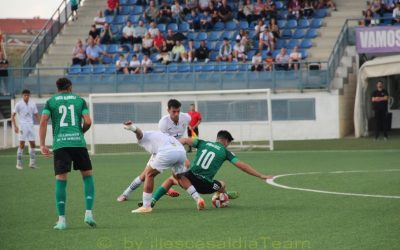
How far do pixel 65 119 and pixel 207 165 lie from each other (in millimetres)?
2807

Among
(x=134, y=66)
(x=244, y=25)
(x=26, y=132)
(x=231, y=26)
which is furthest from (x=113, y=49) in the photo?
(x=26, y=132)

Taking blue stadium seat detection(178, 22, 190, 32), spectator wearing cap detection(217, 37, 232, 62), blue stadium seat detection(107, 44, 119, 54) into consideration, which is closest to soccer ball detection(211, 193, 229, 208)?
spectator wearing cap detection(217, 37, 232, 62)

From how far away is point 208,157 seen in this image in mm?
14547

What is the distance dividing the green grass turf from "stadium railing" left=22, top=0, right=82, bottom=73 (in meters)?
19.9

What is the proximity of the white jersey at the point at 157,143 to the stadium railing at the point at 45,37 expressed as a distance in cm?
2697

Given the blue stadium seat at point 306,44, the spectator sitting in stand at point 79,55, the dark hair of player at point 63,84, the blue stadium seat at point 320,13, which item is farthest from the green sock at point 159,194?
the blue stadium seat at point 320,13

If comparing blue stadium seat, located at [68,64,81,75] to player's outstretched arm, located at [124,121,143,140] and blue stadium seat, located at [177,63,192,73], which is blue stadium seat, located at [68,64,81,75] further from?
player's outstretched arm, located at [124,121,143,140]

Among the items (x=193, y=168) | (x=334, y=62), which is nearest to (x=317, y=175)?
(x=193, y=168)

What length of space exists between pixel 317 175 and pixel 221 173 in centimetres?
241

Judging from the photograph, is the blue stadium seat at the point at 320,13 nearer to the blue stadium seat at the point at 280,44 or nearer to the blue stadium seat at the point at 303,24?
the blue stadium seat at the point at 303,24

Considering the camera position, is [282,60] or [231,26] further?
[231,26]

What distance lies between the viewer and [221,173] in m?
21.7

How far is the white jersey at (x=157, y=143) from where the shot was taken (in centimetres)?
1439

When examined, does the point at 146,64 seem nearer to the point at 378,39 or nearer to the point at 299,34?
the point at 299,34
